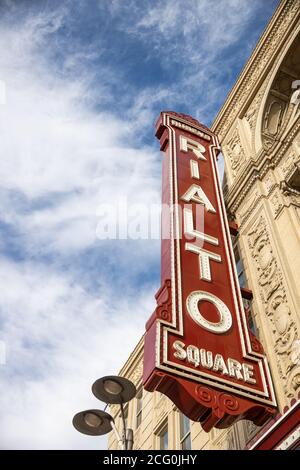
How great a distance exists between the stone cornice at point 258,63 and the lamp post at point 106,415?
1222cm

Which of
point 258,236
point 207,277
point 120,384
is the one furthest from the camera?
point 258,236

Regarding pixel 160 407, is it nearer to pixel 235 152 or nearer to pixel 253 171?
Result: pixel 253 171

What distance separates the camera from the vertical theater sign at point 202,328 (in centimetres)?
922

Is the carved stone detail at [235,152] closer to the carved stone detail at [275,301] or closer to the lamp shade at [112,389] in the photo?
the carved stone detail at [275,301]

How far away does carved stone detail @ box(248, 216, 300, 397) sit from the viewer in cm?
1069

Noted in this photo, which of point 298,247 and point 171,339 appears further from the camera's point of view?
point 298,247

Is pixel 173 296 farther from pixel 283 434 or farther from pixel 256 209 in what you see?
pixel 256 209

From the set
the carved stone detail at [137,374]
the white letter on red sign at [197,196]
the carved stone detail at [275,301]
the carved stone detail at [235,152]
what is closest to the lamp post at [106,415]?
the carved stone detail at [275,301]

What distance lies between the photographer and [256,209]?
605 inches

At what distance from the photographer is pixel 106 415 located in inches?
448

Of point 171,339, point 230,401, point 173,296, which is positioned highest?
point 173,296

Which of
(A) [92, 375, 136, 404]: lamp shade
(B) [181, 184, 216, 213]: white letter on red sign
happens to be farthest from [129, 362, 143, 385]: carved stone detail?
(A) [92, 375, 136, 404]: lamp shade

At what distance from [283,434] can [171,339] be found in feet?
9.30
